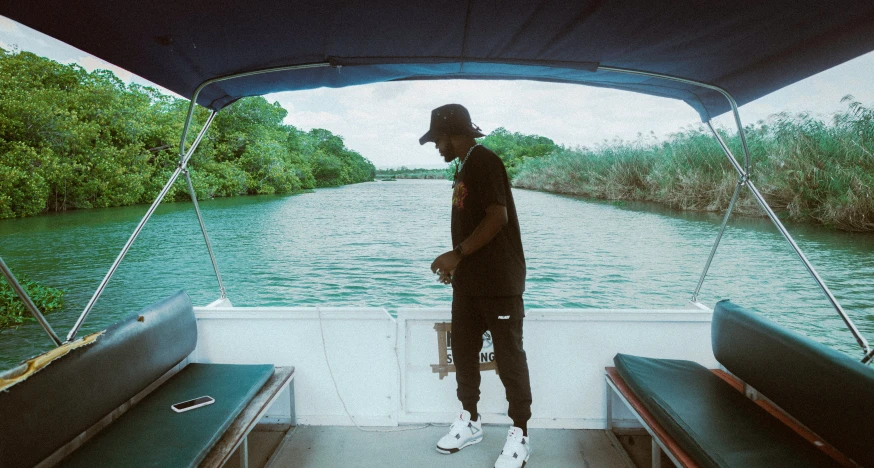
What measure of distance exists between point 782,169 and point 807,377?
36.0 feet

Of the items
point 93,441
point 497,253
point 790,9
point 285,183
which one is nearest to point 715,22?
point 790,9

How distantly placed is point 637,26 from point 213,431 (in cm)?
186

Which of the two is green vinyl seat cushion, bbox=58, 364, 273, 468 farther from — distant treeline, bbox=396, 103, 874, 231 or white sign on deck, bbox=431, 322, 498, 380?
distant treeline, bbox=396, 103, 874, 231

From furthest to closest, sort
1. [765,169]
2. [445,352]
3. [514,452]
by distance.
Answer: [765,169], [445,352], [514,452]

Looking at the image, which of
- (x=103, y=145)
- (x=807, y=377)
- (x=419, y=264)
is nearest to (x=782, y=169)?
(x=419, y=264)

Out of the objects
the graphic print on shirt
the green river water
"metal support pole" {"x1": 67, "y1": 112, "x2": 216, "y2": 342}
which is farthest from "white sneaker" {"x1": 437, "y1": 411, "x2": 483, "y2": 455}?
the green river water

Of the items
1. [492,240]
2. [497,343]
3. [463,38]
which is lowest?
[497,343]

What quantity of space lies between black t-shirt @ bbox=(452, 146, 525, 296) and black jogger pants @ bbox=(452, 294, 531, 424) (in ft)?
0.20

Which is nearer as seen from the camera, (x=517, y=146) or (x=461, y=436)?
(x=461, y=436)

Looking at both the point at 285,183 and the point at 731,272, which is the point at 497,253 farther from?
the point at 285,183

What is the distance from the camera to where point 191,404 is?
1.72 metres

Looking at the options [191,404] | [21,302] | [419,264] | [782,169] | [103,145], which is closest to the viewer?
[191,404]

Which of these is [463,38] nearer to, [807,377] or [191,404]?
[807,377]

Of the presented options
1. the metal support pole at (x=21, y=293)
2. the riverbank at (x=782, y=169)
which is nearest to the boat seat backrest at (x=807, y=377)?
the metal support pole at (x=21, y=293)
